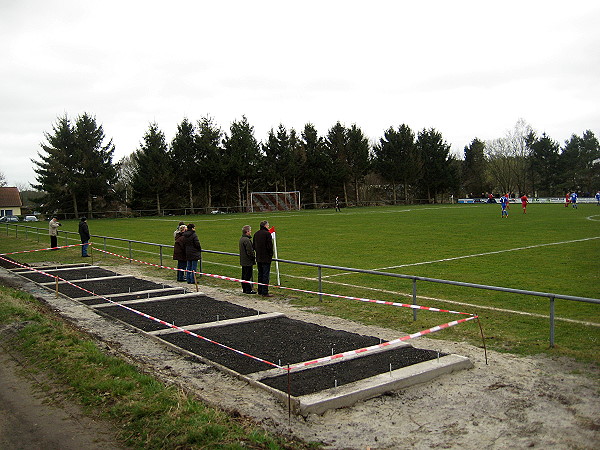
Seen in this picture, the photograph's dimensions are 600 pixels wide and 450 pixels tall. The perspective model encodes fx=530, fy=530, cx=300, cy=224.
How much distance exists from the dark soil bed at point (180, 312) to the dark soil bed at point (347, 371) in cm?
343

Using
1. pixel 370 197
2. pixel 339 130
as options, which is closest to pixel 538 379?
pixel 339 130

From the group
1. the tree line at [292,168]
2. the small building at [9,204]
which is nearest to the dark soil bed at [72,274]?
the tree line at [292,168]

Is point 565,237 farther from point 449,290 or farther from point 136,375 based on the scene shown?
point 136,375

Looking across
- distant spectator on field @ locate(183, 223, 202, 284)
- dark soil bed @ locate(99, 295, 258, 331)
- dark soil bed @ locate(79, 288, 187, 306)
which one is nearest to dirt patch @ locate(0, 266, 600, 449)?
dark soil bed @ locate(99, 295, 258, 331)

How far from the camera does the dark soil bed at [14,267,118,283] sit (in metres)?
15.7

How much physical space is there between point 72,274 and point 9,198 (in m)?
88.4

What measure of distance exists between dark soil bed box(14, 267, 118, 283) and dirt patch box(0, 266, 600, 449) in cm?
896

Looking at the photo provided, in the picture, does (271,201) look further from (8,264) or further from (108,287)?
(108,287)

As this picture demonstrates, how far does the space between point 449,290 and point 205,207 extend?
5766cm

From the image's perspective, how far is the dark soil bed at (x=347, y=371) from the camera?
6148 mm

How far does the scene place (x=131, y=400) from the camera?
577 centimetres

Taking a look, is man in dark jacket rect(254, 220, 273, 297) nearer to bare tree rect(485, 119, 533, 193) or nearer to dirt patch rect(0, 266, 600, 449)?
dirt patch rect(0, 266, 600, 449)

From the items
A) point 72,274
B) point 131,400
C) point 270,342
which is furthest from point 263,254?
point 72,274

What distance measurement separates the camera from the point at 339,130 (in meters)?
79.3
